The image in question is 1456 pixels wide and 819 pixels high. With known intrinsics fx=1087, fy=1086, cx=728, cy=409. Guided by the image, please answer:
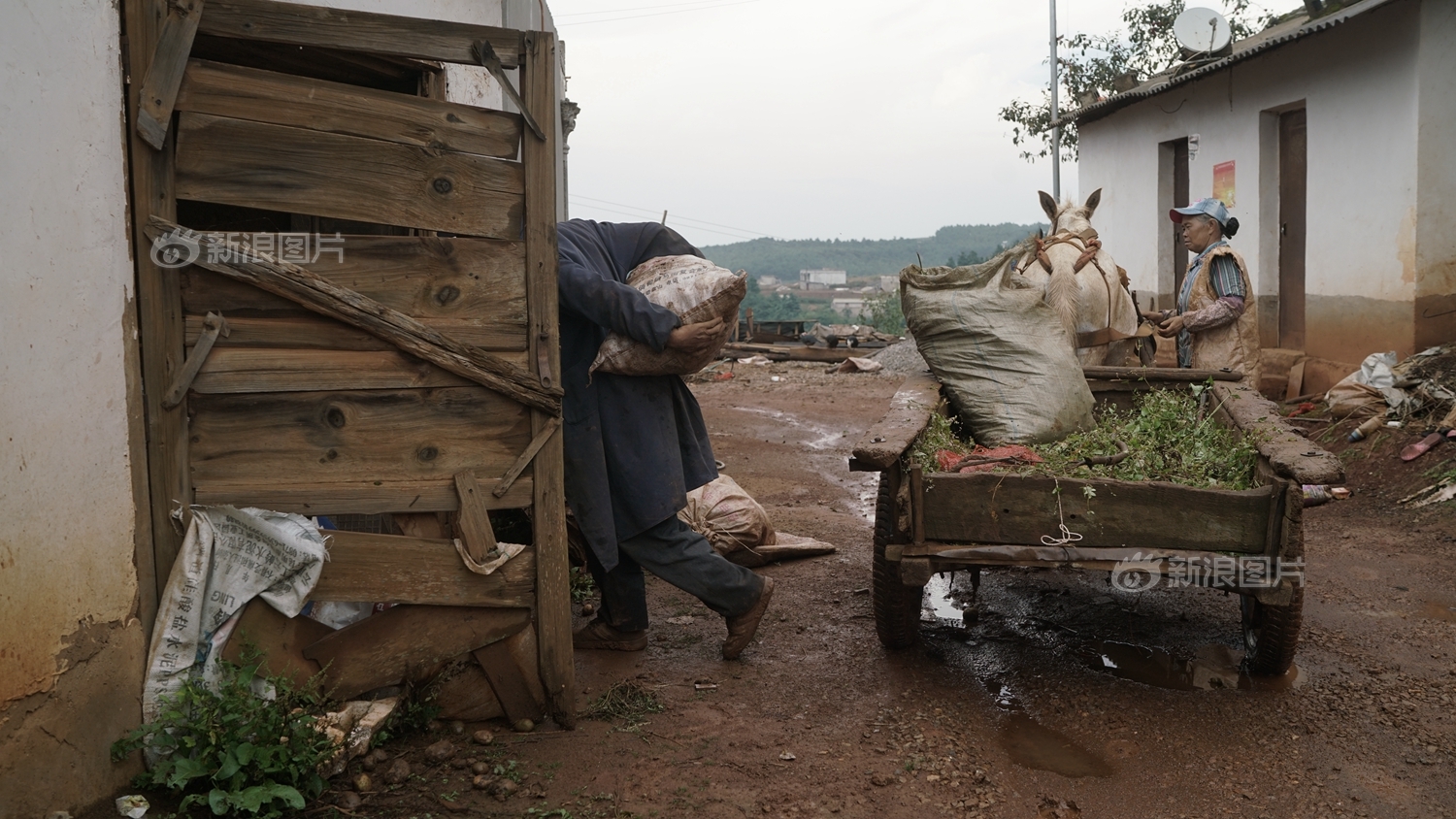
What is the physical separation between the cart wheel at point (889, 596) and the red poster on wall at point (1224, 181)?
9.03 m

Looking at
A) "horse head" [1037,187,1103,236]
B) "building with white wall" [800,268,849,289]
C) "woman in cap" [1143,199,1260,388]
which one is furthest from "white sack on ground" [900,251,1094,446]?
"building with white wall" [800,268,849,289]

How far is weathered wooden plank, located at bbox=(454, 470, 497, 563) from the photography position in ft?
9.71

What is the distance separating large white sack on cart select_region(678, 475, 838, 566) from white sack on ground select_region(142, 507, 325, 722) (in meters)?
2.39

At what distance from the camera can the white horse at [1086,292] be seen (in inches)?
211

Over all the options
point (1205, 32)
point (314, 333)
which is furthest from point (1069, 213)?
point (1205, 32)

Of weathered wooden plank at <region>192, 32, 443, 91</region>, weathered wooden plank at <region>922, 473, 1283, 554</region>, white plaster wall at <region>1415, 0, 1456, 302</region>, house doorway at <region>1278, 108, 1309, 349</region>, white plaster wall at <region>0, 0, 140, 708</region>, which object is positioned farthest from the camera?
house doorway at <region>1278, 108, 1309, 349</region>

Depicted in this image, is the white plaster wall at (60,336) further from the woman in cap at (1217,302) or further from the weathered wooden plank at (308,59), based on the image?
the woman in cap at (1217,302)

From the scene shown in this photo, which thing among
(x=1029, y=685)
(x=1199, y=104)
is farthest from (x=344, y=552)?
(x=1199, y=104)

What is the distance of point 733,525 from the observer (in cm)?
506

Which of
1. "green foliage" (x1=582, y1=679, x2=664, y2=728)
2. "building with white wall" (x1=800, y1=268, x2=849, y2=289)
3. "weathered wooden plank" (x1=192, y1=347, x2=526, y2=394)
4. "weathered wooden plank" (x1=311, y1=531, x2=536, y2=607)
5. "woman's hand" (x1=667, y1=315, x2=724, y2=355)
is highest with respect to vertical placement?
"building with white wall" (x1=800, y1=268, x2=849, y2=289)

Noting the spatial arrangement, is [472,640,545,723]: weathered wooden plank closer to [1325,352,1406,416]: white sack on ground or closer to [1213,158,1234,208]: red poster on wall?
[1325,352,1406,416]: white sack on ground

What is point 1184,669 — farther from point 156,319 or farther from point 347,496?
point 156,319

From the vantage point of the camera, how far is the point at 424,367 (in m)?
2.91

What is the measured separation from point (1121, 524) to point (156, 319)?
2.67 meters
